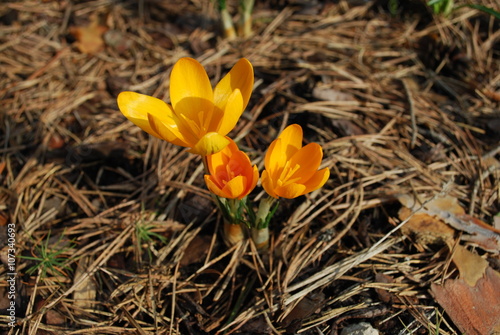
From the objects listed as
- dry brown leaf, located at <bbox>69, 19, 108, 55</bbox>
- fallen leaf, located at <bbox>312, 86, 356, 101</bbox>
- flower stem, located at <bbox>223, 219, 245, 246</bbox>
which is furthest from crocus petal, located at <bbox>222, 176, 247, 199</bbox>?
dry brown leaf, located at <bbox>69, 19, 108, 55</bbox>

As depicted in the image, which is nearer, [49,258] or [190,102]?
[190,102]

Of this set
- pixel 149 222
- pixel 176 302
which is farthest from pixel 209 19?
pixel 176 302

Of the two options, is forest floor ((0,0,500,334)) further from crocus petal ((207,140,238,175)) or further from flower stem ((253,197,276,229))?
crocus petal ((207,140,238,175))

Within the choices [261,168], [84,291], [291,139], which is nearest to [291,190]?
[291,139]

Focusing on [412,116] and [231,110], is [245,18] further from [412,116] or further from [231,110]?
[231,110]

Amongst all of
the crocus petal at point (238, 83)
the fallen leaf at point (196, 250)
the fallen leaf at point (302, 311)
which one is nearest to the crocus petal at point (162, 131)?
the crocus petal at point (238, 83)

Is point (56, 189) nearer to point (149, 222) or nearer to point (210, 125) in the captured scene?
point (149, 222)
